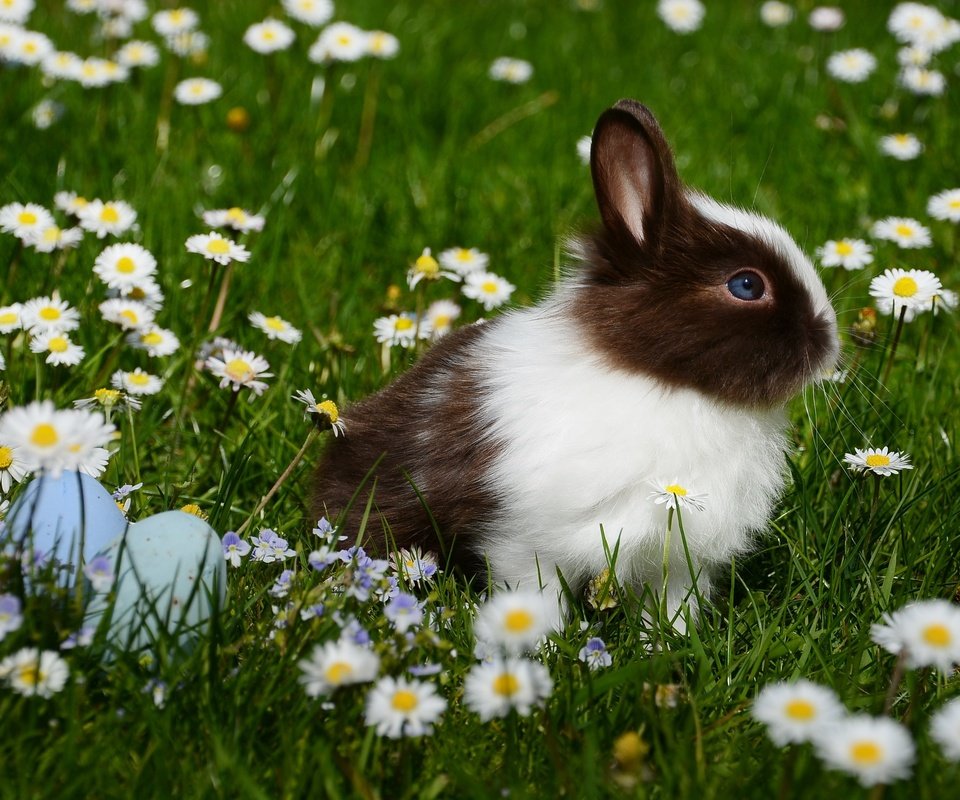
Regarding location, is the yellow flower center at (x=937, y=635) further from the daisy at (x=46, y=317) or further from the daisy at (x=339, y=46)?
the daisy at (x=339, y=46)

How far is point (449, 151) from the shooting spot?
5.39 meters

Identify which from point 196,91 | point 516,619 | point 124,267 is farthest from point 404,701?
point 196,91

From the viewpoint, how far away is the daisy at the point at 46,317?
133 inches

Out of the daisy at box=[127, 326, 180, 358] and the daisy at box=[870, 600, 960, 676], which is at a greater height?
the daisy at box=[870, 600, 960, 676]

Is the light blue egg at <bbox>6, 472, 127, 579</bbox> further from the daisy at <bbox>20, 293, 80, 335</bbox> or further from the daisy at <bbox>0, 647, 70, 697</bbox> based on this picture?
the daisy at <bbox>20, 293, 80, 335</bbox>

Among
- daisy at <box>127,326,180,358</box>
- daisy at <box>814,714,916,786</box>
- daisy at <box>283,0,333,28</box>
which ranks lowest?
daisy at <box>127,326,180,358</box>

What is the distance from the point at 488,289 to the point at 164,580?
172cm

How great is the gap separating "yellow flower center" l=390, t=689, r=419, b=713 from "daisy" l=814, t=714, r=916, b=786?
0.65 meters

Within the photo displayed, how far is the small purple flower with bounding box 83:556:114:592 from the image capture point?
7.57ft

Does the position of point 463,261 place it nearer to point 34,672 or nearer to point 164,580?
point 164,580

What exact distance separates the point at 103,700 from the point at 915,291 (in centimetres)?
221

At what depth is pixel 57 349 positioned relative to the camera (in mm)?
3285

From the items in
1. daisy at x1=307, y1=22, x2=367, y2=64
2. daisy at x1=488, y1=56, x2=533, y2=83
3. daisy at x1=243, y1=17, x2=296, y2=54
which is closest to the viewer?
daisy at x1=307, y1=22, x2=367, y2=64

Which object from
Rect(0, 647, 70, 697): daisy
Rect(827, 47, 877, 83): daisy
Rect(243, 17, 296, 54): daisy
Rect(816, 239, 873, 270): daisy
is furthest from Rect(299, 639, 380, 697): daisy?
Rect(827, 47, 877, 83): daisy
